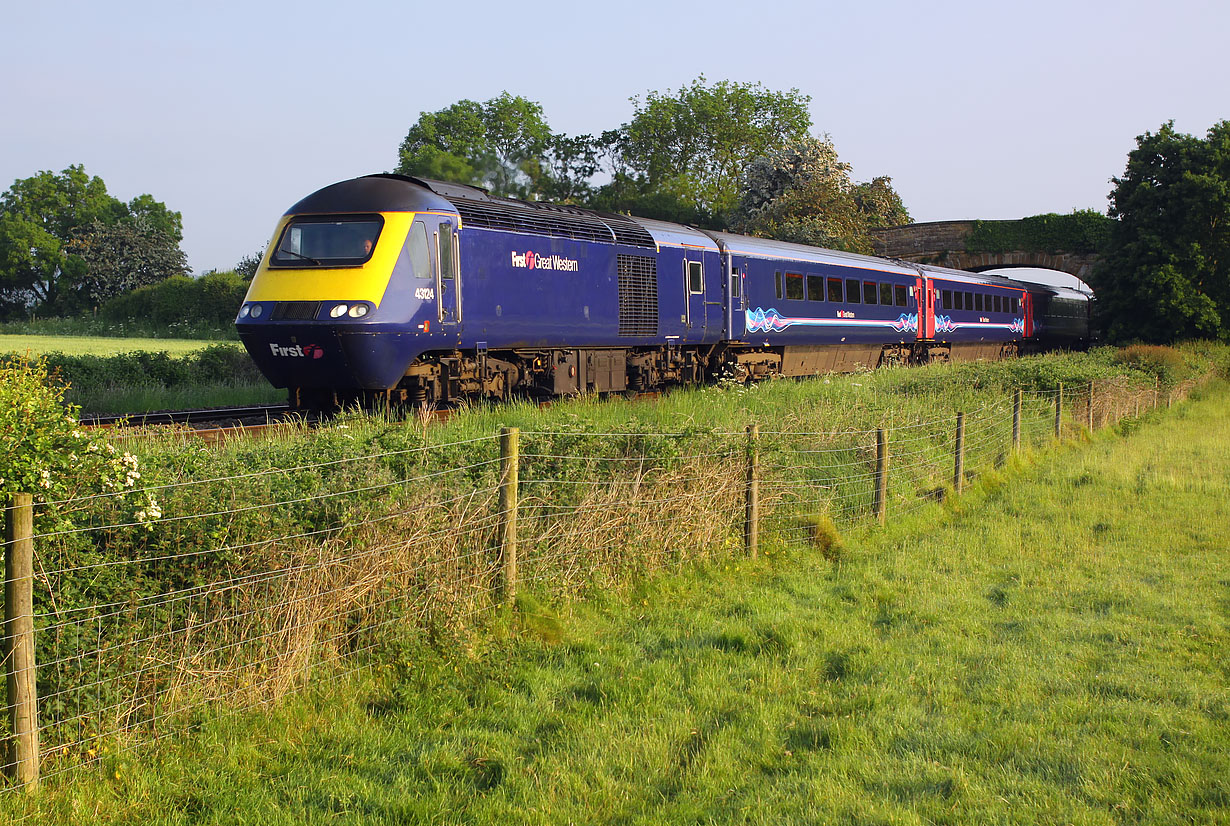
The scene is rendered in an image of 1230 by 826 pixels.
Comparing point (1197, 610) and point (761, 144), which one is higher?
point (761, 144)

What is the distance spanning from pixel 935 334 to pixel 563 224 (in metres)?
17.9

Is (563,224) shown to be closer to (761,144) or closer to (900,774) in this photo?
(900,774)

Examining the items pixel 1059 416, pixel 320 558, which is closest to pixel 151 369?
pixel 320 558

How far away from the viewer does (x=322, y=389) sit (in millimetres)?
12461

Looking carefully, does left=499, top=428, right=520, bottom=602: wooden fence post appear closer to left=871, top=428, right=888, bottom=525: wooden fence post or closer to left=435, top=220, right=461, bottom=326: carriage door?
left=871, top=428, right=888, bottom=525: wooden fence post

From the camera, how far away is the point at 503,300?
13.3 m

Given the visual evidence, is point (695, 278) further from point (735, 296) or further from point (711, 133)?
point (711, 133)

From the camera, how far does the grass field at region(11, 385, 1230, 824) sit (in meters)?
4.25

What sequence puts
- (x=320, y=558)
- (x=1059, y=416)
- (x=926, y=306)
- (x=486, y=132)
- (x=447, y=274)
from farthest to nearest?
(x=486, y=132), (x=926, y=306), (x=1059, y=416), (x=447, y=274), (x=320, y=558)

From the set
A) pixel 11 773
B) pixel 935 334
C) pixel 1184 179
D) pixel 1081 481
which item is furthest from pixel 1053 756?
pixel 1184 179

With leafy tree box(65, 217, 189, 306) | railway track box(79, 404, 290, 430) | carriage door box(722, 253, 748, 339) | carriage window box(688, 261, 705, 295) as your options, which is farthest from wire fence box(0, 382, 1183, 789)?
leafy tree box(65, 217, 189, 306)

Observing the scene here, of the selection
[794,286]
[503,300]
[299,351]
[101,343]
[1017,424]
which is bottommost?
[1017,424]

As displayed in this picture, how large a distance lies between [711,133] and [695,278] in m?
49.9

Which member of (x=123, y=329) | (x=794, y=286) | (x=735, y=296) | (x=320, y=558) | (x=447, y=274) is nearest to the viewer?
(x=320, y=558)
